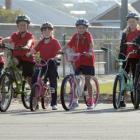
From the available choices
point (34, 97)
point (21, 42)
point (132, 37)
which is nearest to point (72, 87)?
point (34, 97)

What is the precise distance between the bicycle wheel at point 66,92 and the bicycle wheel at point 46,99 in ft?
1.09

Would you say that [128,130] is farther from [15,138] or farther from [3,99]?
[3,99]

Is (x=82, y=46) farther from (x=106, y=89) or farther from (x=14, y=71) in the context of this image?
(x=106, y=89)

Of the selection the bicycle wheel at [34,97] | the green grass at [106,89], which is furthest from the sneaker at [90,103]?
the green grass at [106,89]

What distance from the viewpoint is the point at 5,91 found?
13.9 meters

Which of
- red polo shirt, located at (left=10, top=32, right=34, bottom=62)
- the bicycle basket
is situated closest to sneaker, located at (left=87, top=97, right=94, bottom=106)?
the bicycle basket

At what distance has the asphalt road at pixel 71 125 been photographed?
10.1m

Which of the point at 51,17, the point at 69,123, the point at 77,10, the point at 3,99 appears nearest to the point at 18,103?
the point at 3,99

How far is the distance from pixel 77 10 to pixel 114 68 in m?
59.4

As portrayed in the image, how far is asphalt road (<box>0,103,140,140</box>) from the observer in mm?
10109

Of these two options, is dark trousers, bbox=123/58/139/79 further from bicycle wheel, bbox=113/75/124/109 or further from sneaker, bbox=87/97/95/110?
sneaker, bbox=87/97/95/110

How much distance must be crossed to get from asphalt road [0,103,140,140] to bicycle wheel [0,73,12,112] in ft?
0.56

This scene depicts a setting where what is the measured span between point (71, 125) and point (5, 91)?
2963 millimetres

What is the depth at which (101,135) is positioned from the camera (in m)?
10.2
